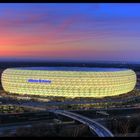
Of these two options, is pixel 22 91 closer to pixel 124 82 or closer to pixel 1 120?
pixel 124 82

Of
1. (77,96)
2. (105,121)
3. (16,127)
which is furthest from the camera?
(77,96)

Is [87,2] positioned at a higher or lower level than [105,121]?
higher

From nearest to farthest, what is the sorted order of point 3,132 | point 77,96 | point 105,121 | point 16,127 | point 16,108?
point 3,132 → point 16,127 → point 105,121 → point 16,108 → point 77,96

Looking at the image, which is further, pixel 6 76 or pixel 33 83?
pixel 6 76

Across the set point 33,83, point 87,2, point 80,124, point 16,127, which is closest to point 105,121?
point 80,124

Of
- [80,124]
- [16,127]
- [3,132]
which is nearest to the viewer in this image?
[3,132]

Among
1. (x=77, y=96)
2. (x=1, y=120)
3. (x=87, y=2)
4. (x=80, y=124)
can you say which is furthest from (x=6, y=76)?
(x=87, y=2)

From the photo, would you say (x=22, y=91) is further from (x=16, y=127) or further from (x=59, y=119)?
(x=16, y=127)
